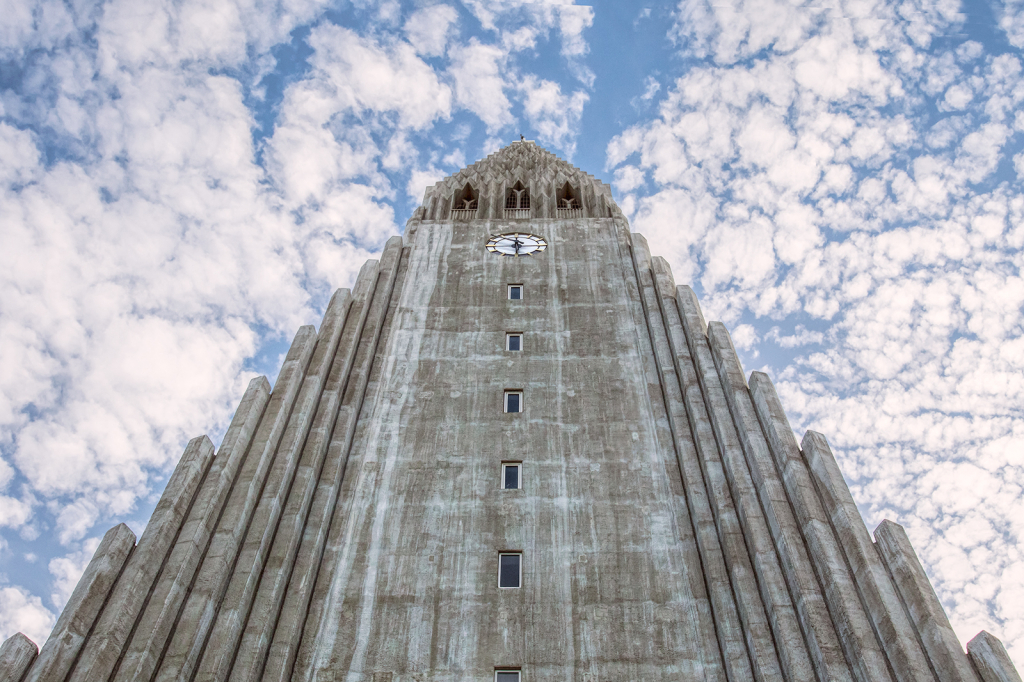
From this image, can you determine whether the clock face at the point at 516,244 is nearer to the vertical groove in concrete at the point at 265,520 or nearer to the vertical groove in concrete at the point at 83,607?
the vertical groove in concrete at the point at 265,520

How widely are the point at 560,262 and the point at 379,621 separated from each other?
2043cm

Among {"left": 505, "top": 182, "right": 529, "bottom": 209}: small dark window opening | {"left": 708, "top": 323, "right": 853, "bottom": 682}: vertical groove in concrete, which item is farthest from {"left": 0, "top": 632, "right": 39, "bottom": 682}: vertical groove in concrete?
{"left": 505, "top": 182, "right": 529, "bottom": 209}: small dark window opening

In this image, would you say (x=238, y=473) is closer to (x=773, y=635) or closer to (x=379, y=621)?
(x=379, y=621)

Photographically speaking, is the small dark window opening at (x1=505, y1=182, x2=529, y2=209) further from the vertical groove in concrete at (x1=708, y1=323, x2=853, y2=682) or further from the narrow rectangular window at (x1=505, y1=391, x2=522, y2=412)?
the vertical groove in concrete at (x1=708, y1=323, x2=853, y2=682)

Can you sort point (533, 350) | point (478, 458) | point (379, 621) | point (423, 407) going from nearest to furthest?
point (379, 621) < point (478, 458) < point (423, 407) < point (533, 350)

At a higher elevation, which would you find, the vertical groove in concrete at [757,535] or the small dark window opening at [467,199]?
the small dark window opening at [467,199]

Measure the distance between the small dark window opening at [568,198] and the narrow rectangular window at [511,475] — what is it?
2375cm

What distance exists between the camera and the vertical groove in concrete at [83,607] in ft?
59.4

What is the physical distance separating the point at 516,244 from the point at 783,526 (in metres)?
21.2

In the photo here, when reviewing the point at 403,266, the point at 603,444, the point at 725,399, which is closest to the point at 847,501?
the point at 725,399

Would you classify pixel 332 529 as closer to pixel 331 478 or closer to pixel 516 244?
pixel 331 478

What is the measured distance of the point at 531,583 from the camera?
23.2 meters

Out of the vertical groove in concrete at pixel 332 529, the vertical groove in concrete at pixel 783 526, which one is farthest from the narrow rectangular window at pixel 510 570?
the vertical groove in concrete at pixel 783 526

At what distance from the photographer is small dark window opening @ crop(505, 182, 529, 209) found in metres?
47.8
